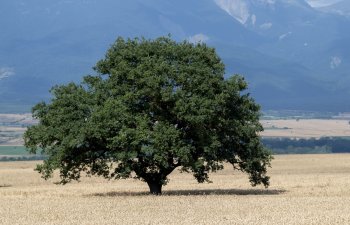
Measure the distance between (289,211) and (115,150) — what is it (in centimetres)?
1436

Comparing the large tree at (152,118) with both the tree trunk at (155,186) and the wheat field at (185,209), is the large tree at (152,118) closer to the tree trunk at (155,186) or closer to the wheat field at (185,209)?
the tree trunk at (155,186)

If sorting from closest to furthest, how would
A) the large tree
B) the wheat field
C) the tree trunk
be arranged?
the wheat field → the large tree → the tree trunk

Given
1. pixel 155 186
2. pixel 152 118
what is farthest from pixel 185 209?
pixel 155 186

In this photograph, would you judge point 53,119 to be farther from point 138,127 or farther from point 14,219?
point 14,219

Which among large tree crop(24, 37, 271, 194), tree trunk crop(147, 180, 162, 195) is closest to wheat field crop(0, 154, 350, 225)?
large tree crop(24, 37, 271, 194)

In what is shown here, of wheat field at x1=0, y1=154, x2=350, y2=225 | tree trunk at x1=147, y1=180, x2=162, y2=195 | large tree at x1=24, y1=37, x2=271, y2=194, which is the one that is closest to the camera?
wheat field at x1=0, y1=154, x2=350, y2=225

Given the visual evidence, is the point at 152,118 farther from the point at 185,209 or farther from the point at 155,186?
→ the point at 185,209

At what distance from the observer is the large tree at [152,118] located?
47.1 metres

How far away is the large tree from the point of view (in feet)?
155

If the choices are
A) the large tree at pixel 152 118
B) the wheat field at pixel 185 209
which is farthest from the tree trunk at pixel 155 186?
the wheat field at pixel 185 209

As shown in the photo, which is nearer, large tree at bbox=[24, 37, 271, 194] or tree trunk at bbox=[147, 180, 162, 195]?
large tree at bbox=[24, 37, 271, 194]

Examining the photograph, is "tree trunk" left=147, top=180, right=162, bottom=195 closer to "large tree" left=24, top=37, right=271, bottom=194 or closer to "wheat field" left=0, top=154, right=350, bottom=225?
"large tree" left=24, top=37, right=271, bottom=194

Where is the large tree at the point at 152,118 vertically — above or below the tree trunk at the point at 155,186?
above

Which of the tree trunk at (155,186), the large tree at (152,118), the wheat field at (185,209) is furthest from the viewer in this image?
the tree trunk at (155,186)
